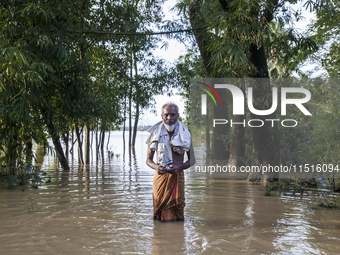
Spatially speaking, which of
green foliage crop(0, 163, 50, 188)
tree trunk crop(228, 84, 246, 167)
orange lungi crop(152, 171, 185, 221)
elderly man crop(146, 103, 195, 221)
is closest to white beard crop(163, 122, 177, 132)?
elderly man crop(146, 103, 195, 221)

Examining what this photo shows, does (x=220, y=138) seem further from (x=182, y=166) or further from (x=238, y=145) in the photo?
(x=182, y=166)

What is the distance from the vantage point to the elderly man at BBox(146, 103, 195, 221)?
514 cm

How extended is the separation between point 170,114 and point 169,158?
64cm

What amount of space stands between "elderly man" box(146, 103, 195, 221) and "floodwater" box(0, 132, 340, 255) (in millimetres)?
412

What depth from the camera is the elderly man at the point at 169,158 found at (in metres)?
5.14

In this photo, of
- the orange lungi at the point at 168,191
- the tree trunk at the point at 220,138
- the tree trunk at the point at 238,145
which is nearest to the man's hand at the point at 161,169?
the orange lungi at the point at 168,191

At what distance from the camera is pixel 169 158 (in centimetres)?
515

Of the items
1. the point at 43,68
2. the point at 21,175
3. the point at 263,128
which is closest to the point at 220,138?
the point at 263,128

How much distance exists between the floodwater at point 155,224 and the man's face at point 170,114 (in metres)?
1.52

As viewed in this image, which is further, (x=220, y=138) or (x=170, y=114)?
(x=220, y=138)

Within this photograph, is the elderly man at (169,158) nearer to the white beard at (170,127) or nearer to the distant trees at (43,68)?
the white beard at (170,127)

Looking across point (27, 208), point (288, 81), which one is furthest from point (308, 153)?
point (27, 208)

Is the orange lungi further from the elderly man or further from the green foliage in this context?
the green foliage

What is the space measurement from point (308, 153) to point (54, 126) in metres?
7.80
